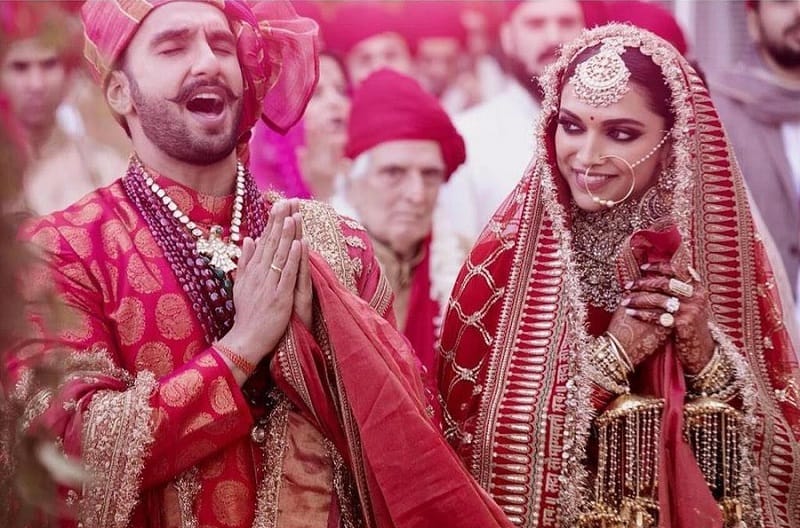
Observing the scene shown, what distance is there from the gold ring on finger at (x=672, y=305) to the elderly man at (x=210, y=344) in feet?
2.12

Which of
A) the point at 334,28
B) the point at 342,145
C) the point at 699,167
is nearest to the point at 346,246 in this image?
the point at 699,167

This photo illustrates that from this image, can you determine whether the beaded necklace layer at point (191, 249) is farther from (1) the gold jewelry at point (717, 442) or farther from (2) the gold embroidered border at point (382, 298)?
(1) the gold jewelry at point (717, 442)

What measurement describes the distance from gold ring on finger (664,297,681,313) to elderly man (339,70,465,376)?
5.52 feet

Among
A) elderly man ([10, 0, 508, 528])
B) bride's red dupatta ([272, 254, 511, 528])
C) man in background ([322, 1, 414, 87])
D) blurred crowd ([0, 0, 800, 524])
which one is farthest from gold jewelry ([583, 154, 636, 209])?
man in background ([322, 1, 414, 87])

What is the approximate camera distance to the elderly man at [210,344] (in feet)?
8.94

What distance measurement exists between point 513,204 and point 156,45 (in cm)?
101

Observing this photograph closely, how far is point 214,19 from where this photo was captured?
9.83 feet

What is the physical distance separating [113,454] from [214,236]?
0.57 m

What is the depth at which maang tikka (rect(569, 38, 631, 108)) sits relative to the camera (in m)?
3.25

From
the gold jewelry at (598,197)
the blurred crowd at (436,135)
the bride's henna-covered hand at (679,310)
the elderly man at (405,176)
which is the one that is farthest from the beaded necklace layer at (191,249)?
the elderly man at (405,176)

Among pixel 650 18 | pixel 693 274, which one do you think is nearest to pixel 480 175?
pixel 650 18

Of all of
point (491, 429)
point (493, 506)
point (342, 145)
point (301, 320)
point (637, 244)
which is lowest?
point (493, 506)

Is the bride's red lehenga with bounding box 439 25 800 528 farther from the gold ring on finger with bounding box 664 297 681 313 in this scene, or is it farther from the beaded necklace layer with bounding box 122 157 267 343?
the beaded necklace layer with bounding box 122 157 267 343

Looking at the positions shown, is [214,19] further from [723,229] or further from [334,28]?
[334,28]
